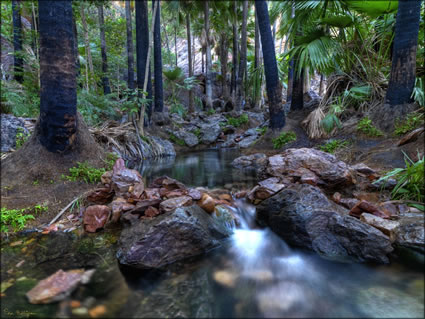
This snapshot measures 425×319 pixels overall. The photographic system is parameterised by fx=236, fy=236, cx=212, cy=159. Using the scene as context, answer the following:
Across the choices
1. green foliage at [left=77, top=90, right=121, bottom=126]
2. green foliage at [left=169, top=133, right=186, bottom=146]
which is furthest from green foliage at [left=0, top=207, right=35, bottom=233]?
green foliage at [left=169, top=133, right=186, bottom=146]

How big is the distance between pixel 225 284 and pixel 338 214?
4.50ft

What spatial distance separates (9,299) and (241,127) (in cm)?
1193

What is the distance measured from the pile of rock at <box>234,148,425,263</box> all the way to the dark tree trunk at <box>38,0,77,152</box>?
2926 millimetres

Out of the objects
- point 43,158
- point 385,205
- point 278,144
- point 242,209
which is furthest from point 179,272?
point 278,144

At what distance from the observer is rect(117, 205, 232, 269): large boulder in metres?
2.13

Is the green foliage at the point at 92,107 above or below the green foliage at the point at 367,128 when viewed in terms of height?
above

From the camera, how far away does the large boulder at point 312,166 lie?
141 inches

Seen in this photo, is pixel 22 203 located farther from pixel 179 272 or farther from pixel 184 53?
pixel 184 53

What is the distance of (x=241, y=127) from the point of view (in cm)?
1284

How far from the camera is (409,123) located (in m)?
4.31

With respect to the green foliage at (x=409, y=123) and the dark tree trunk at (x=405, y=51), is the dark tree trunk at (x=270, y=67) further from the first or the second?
the green foliage at (x=409, y=123)

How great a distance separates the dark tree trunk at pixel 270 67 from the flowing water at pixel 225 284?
5437 millimetres

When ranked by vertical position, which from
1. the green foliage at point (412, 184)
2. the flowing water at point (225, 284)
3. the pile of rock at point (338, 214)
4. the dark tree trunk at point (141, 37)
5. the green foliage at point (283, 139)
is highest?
the dark tree trunk at point (141, 37)

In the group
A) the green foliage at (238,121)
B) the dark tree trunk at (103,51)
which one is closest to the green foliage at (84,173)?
the dark tree trunk at (103,51)
